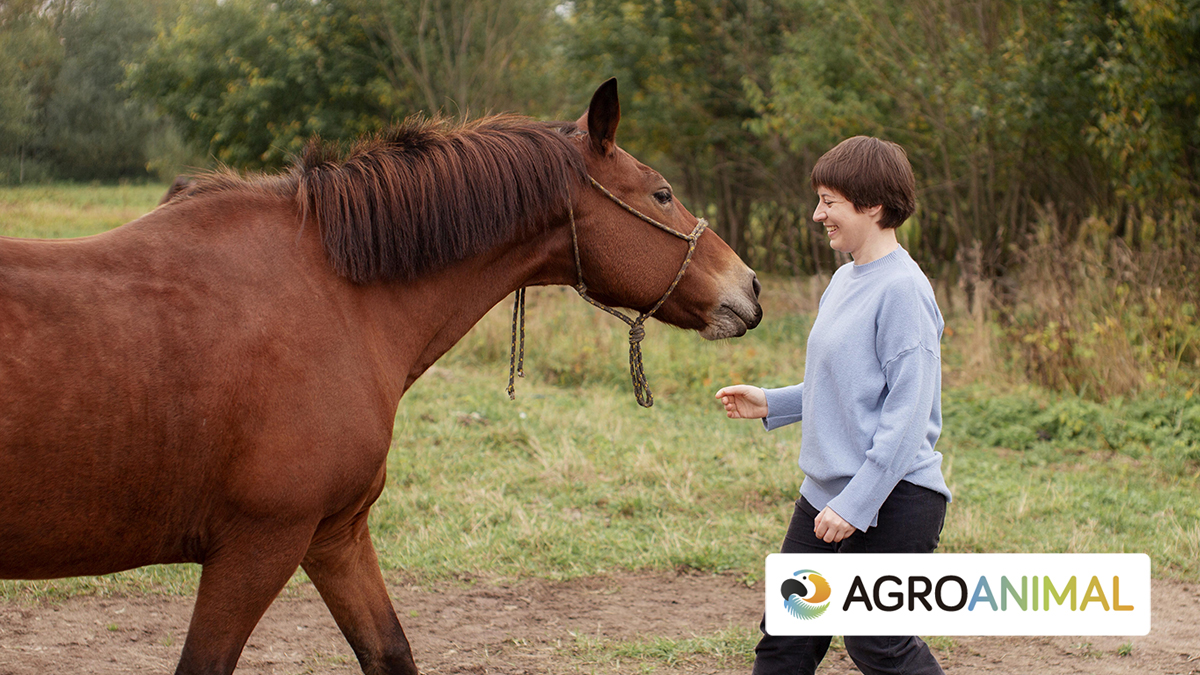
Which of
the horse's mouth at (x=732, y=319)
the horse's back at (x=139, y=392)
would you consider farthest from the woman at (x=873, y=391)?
the horse's back at (x=139, y=392)

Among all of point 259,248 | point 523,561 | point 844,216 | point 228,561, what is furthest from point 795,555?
point 523,561

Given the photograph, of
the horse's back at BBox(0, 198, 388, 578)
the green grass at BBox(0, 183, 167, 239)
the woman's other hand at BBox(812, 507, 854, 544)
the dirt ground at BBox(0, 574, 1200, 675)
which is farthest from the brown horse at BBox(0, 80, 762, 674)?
the green grass at BBox(0, 183, 167, 239)

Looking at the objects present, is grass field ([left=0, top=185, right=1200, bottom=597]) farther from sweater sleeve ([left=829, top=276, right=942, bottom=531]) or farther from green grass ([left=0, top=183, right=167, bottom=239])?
sweater sleeve ([left=829, top=276, right=942, bottom=531])

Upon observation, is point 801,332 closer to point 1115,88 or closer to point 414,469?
point 1115,88

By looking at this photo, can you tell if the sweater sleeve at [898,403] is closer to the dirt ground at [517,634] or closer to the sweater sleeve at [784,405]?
the sweater sleeve at [784,405]

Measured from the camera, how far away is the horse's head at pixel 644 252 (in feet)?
8.89

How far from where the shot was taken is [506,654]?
354 cm

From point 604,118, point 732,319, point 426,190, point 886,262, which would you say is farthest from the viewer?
point 732,319

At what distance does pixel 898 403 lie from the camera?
2.22m

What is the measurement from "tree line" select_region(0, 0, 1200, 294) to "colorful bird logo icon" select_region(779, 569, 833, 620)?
5.62 feet

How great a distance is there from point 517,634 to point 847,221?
2210mm

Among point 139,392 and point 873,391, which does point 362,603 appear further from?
point 873,391

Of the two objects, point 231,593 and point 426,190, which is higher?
point 426,190

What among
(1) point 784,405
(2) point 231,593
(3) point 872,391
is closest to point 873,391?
(3) point 872,391
